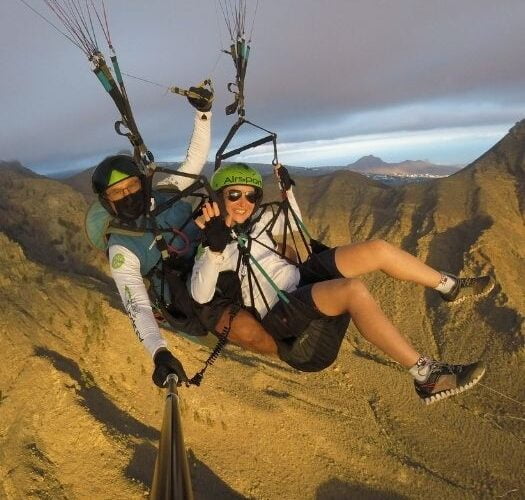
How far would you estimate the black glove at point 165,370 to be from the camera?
3.45 m

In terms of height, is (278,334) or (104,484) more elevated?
(278,334)

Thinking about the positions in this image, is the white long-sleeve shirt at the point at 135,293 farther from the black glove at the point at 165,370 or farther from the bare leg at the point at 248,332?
the bare leg at the point at 248,332

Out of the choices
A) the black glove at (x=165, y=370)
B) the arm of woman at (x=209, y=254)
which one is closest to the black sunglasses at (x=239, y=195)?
the arm of woman at (x=209, y=254)

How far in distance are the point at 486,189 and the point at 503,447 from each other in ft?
52.8

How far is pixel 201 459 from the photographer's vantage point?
401 inches

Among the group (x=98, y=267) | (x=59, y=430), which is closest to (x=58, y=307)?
(x=59, y=430)

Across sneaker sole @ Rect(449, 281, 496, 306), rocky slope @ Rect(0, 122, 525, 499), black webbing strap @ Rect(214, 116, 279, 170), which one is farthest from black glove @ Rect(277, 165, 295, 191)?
rocky slope @ Rect(0, 122, 525, 499)

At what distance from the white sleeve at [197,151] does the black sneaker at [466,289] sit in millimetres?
3327

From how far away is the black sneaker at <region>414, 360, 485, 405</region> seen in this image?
458cm

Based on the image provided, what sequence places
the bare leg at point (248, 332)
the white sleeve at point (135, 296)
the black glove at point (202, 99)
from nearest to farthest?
the white sleeve at point (135, 296) → the bare leg at point (248, 332) → the black glove at point (202, 99)

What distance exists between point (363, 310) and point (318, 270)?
2.79ft

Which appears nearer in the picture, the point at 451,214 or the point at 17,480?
the point at 17,480

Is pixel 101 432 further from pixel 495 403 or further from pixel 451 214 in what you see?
pixel 451 214

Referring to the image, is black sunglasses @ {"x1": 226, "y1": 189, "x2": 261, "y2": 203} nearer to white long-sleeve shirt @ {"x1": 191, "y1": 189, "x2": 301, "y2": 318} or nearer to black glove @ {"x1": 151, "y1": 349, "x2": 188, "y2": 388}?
white long-sleeve shirt @ {"x1": 191, "y1": 189, "x2": 301, "y2": 318}
